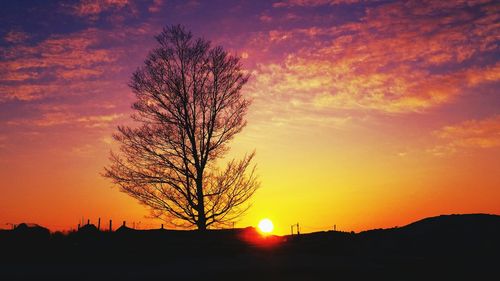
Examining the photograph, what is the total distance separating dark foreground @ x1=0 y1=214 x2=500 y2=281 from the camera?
1296cm

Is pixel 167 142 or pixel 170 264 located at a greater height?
pixel 167 142

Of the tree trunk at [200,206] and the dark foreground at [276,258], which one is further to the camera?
the tree trunk at [200,206]

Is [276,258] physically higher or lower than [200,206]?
lower

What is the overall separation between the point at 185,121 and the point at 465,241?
55.4ft

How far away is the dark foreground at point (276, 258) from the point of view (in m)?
13.0

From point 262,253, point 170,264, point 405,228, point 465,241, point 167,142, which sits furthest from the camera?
point 405,228

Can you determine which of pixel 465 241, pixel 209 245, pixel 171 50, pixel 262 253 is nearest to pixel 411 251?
pixel 465 241

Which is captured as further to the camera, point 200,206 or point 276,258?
point 200,206

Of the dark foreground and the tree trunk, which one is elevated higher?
the tree trunk

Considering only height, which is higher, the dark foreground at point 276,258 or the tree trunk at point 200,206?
the tree trunk at point 200,206

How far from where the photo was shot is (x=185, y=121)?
75.3 feet

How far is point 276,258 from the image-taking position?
17.0m

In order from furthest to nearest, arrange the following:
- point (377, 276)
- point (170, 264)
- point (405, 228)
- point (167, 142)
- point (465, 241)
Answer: point (405, 228) → point (465, 241) → point (167, 142) → point (170, 264) → point (377, 276)

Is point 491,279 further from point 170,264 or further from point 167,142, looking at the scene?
point 167,142
